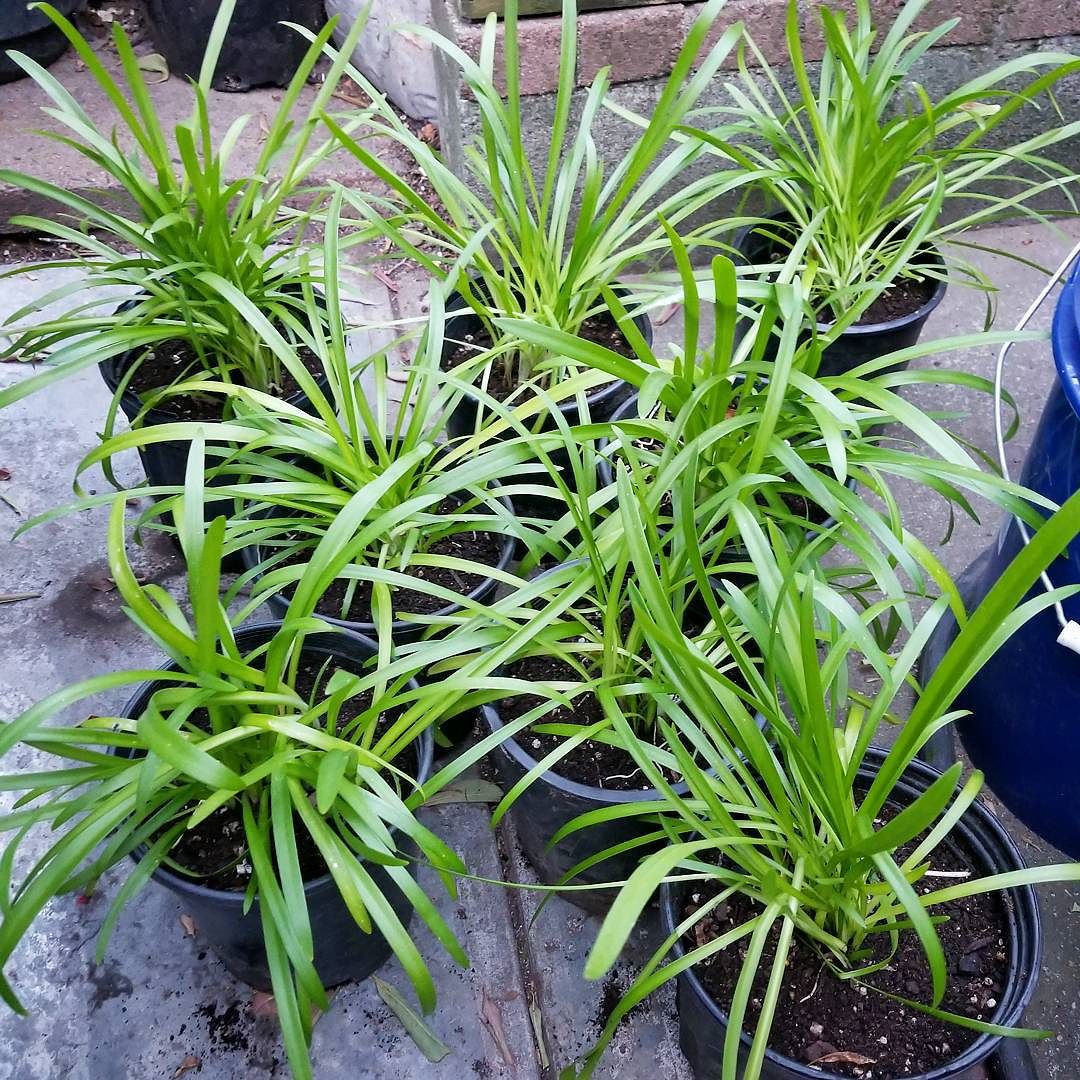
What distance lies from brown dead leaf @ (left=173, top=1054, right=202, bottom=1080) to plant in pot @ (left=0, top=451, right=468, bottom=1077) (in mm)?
153

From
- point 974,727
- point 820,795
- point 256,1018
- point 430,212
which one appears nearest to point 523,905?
point 256,1018

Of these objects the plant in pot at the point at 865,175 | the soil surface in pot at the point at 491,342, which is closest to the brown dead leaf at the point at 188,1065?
the soil surface in pot at the point at 491,342

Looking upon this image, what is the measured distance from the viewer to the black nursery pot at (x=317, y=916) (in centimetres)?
103

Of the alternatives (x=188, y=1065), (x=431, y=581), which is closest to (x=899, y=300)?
(x=431, y=581)

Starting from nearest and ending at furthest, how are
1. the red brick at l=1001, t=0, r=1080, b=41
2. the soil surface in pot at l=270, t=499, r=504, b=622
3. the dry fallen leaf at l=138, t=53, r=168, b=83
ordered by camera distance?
1. the soil surface in pot at l=270, t=499, r=504, b=622
2. the red brick at l=1001, t=0, r=1080, b=41
3. the dry fallen leaf at l=138, t=53, r=168, b=83

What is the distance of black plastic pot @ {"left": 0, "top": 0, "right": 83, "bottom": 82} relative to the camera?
2420 mm

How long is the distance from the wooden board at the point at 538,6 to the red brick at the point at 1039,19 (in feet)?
2.41

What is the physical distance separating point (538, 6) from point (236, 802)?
1.47 meters

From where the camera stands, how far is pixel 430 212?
1.39 metres

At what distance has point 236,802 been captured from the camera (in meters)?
1.13

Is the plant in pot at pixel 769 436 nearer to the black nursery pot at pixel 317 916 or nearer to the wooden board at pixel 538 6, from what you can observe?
the black nursery pot at pixel 317 916

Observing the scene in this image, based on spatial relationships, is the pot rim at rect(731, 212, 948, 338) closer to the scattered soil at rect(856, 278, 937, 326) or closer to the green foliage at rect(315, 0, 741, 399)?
the scattered soil at rect(856, 278, 937, 326)

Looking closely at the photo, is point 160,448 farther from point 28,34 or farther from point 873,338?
point 28,34

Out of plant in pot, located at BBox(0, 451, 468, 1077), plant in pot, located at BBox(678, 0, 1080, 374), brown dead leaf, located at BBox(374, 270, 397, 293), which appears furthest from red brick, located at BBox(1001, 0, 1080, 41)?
plant in pot, located at BBox(0, 451, 468, 1077)
